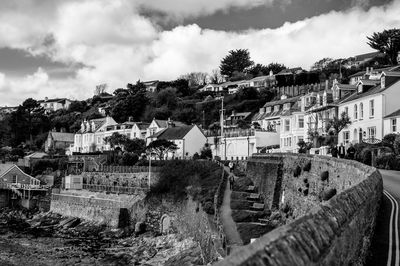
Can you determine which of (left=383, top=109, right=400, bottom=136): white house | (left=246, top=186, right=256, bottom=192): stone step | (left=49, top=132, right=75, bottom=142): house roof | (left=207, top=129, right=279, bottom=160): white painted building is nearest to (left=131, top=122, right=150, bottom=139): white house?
(left=207, top=129, right=279, bottom=160): white painted building

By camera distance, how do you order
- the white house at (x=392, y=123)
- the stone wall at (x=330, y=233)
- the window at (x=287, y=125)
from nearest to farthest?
the stone wall at (x=330, y=233) < the white house at (x=392, y=123) < the window at (x=287, y=125)

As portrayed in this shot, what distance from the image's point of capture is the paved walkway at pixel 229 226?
29147 millimetres

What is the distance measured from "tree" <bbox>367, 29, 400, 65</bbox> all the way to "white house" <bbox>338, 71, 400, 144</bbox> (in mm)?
62145

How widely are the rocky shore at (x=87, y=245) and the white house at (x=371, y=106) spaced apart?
849 inches

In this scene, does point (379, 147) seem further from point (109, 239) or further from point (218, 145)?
point (218, 145)

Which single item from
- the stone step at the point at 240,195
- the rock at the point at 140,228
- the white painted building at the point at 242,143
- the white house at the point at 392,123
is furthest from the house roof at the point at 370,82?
the rock at the point at 140,228

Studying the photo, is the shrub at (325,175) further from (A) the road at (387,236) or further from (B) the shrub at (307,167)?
(A) the road at (387,236)

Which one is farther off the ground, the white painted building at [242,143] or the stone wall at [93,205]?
the white painted building at [242,143]

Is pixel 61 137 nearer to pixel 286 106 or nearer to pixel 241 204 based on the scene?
pixel 286 106

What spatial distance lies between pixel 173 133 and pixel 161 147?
9.60 metres

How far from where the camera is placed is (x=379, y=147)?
3975 cm

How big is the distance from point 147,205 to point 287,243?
155 feet

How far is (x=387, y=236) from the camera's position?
13.5 metres

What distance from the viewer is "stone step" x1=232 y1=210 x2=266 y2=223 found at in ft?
112
